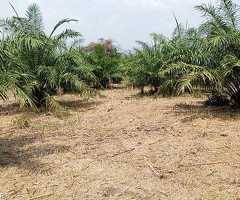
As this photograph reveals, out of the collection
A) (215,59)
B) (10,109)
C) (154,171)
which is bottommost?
(154,171)

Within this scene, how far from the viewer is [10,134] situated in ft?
26.2

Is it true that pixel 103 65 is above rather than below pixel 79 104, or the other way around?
above

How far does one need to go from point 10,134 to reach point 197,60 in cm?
362

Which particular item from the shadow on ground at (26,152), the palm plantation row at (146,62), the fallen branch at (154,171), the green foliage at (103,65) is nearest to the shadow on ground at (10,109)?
the palm plantation row at (146,62)

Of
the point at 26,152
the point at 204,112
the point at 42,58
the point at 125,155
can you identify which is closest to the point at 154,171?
the point at 125,155

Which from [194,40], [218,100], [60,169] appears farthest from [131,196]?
[194,40]

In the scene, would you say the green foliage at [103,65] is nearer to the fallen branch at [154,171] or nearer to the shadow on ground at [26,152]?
the shadow on ground at [26,152]

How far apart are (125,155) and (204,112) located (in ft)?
9.25

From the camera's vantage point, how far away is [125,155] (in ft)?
20.4

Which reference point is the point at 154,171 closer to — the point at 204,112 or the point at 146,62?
the point at 204,112

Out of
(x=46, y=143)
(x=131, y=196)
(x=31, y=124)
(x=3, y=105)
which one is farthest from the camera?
(x=3, y=105)

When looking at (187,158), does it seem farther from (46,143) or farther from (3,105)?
(3,105)

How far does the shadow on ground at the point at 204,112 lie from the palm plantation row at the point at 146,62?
28 cm

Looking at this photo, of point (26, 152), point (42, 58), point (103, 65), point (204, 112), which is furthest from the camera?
point (103, 65)
